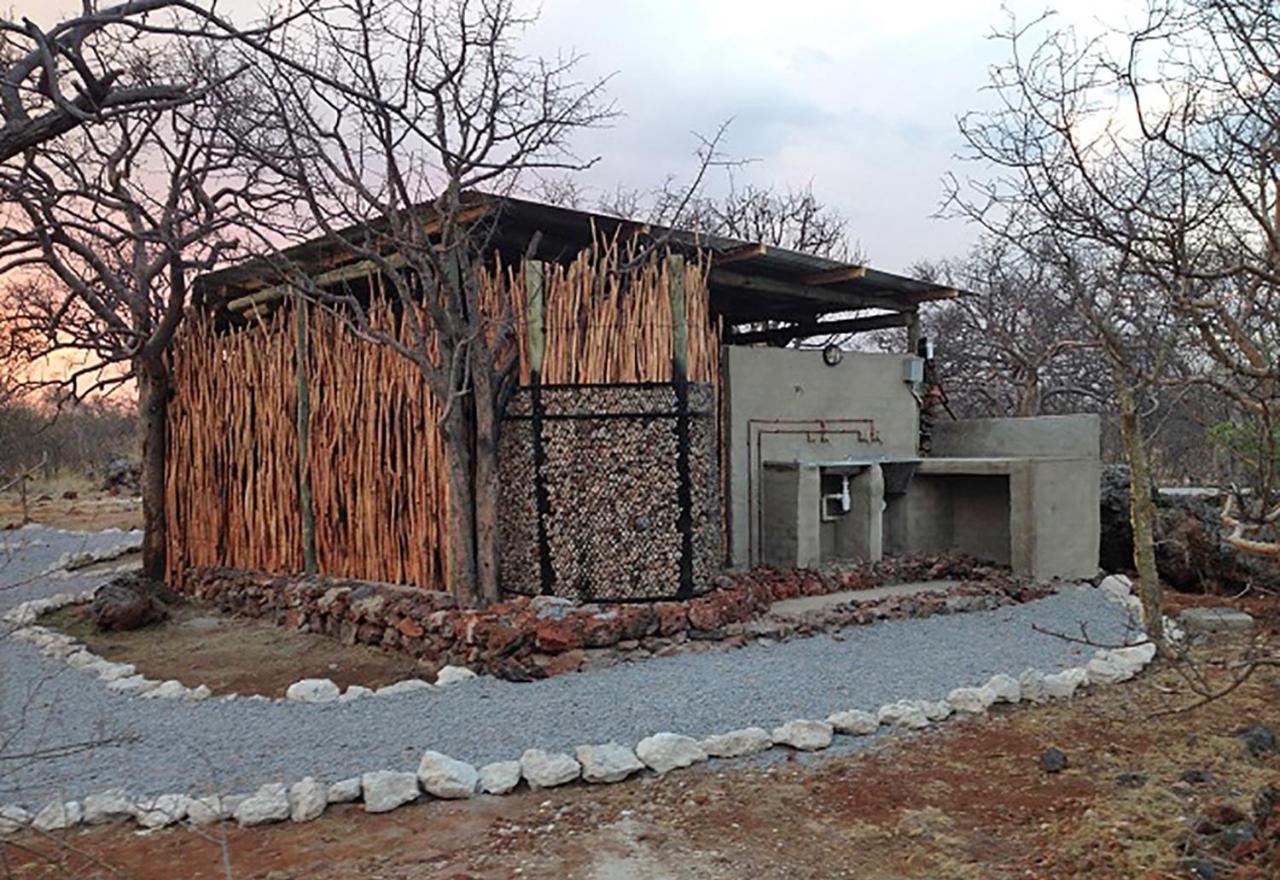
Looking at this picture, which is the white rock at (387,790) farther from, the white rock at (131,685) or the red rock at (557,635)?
the white rock at (131,685)

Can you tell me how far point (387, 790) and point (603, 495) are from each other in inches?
121

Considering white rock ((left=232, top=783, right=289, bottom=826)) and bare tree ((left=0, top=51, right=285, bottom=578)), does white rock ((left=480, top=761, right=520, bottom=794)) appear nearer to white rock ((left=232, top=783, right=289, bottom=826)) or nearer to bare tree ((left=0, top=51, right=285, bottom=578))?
white rock ((left=232, top=783, right=289, bottom=826))

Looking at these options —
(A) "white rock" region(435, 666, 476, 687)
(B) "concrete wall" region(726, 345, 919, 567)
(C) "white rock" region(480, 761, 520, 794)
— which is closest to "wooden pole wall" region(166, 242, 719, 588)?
(B) "concrete wall" region(726, 345, 919, 567)

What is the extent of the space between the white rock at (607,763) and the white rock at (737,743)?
35 cm

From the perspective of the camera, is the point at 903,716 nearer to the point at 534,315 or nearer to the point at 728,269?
the point at 534,315

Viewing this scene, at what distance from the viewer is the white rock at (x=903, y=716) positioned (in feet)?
15.2

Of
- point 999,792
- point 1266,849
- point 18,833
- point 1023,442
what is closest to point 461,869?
point 18,833

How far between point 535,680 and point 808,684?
59.7 inches

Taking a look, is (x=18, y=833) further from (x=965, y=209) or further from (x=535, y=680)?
(x=965, y=209)

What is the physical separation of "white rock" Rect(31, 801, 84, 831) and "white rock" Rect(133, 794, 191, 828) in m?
0.20

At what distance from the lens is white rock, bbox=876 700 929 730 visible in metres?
4.62

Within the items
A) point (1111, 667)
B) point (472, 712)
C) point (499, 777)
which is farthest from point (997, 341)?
point (499, 777)

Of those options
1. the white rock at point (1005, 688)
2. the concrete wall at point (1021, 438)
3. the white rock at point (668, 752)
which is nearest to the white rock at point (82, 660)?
the white rock at point (668, 752)

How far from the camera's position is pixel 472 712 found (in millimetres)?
4816
